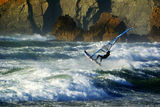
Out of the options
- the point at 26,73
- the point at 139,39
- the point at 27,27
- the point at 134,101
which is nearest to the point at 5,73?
the point at 26,73

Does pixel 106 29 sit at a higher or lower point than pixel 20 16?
lower

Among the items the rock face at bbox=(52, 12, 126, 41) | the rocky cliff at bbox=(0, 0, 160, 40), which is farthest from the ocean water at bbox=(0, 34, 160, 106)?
the rocky cliff at bbox=(0, 0, 160, 40)

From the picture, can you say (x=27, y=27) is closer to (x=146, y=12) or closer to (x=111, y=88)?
(x=146, y=12)

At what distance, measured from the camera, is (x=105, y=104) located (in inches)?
428

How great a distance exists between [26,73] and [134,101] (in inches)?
258

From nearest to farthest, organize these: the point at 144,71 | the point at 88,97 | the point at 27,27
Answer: the point at 88,97 < the point at 144,71 < the point at 27,27

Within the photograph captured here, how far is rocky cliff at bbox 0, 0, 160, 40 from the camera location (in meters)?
54.6

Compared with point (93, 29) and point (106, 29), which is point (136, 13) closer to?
point (93, 29)

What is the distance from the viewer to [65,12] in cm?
6088

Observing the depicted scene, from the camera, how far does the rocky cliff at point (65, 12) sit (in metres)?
54.6

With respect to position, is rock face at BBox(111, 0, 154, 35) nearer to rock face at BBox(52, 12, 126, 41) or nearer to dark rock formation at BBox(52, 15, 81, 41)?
rock face at BBox(52, 12, 126, 41)

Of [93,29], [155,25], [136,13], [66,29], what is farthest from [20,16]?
[155,25]

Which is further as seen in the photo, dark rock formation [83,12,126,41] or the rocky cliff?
the rocky cliff

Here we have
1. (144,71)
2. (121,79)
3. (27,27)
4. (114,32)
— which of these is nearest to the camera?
(121,79)
